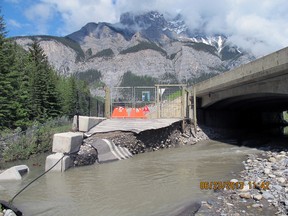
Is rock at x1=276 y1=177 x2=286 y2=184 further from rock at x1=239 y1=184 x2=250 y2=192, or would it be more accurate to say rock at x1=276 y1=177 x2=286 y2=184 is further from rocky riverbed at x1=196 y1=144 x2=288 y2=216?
rock at x1=239 y1=184 x2=250 y2=192

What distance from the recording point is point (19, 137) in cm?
1483

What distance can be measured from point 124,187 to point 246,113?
26.6 metres

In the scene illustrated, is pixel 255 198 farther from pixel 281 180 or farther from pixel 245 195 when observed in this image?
pixel 281 180

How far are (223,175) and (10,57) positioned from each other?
21.6 m

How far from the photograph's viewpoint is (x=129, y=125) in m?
17.7

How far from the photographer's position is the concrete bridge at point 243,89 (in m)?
14.5

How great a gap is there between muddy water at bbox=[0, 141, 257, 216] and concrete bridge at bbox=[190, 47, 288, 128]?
4388mm

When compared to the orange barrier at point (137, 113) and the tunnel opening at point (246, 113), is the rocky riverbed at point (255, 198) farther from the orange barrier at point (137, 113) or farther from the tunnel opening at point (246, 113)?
the orange barrier at point (137, 113)

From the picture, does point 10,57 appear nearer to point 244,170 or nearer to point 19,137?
point 19,137

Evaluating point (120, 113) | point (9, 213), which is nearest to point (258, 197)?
point (9, 213)

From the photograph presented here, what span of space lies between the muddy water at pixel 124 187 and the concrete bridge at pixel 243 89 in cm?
439

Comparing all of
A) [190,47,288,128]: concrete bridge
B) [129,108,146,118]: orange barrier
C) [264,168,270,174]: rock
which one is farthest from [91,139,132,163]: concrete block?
[190,47,288,128]: concrete bridge

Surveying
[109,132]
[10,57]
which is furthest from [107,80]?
[109,132]
